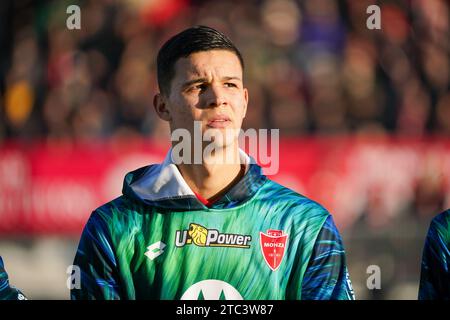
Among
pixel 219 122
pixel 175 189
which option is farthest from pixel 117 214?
pixel 219 122

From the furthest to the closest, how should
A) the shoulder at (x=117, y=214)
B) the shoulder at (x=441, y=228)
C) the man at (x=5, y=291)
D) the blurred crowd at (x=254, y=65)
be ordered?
the blurred crowd at (x=254, y=65)
the shoulder at (x=441, y=228)
the man at (x=5, y=291)
the shoulder at (x=117, y=214)

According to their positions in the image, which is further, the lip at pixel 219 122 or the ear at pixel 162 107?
the ear at pixel 162 107

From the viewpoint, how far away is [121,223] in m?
3.82

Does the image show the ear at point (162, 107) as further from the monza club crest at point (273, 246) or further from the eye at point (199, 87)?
the monza club crest at point (273, 246)

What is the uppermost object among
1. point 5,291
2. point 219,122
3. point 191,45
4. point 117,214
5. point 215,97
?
point 191,45

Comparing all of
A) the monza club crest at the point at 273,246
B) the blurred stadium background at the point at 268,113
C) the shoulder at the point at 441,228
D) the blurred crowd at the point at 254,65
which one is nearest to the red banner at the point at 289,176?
the blurred stadium background at the point at 268,113

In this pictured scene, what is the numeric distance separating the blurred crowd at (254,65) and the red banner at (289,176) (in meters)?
0.18

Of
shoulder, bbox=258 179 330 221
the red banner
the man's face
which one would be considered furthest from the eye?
the red banner

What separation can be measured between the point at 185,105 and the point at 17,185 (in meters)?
3.67

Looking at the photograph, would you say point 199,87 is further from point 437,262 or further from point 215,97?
point 437,262

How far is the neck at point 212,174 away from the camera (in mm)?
3828

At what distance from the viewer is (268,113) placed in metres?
7.47

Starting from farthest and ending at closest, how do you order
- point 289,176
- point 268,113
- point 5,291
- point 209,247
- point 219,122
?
point 268,113, point 289,176, point 5,291, point 209,247, point 219,122

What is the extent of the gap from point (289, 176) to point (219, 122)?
3546 mm
